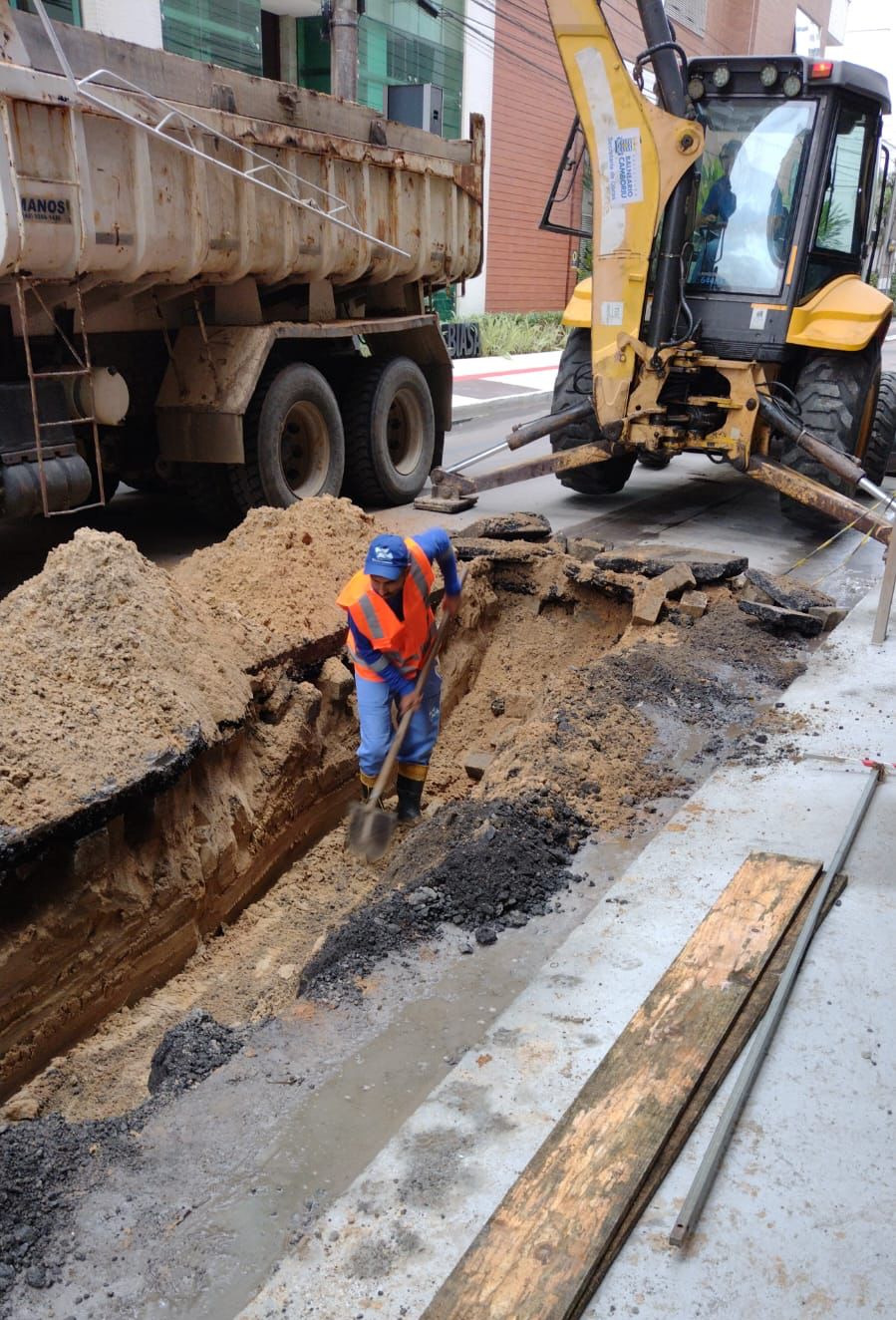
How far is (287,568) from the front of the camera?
6.39 meters

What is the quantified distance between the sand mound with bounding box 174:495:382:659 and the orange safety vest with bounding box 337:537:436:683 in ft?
1.92

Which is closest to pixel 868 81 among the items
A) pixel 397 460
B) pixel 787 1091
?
pixel 397 460

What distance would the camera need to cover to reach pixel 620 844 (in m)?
4.57

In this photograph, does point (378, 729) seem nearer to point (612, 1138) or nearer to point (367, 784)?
point (367, 784)

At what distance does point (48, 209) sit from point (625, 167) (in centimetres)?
459

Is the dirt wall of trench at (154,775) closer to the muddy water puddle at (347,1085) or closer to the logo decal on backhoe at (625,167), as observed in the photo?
the muddy water puddle at (347,1085)

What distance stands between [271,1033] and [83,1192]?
0.73 meters

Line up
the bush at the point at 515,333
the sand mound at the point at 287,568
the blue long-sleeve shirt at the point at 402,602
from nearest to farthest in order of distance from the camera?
the blue long-sleeve shirt at the point at 402,602
the sand mound at the point at 287,568
the bush at the point at 515,333

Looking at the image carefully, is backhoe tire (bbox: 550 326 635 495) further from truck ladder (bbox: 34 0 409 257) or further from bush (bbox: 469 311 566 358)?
bush (bbox: 469 311 566 358)

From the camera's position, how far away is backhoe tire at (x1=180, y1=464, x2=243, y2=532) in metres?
8.85

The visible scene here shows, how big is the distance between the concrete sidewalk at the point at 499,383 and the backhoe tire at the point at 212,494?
641 cm

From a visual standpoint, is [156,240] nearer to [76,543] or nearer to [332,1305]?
[76,543]

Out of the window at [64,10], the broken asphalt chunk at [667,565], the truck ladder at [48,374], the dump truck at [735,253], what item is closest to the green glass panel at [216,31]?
the window at [64,10]

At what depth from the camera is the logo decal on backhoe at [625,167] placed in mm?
8844
